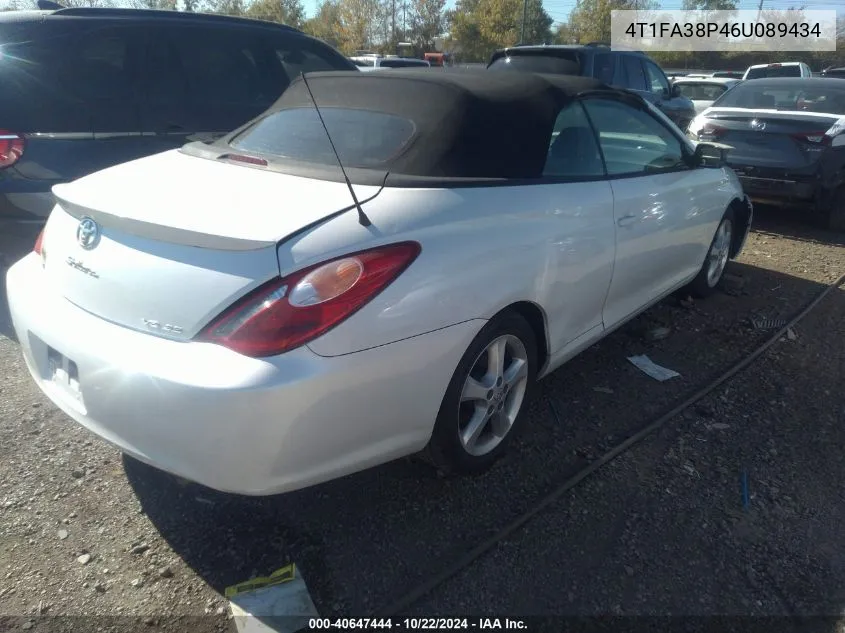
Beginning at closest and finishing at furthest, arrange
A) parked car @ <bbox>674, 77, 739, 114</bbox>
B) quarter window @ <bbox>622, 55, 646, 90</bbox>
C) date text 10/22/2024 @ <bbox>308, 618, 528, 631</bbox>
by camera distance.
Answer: date text 10/22/2024 @ <bbox>308, 618, 528, 631</bbox> < quarter window @ <bbox>622, 55, 646, 90</bbox> < parked car @ <bbox>674, 77, 739, 114</bbox>

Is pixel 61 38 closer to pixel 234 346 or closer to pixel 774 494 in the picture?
pixel 234 346

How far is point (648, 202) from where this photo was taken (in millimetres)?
3686

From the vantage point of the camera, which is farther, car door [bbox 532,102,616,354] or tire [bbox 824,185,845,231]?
tire [bbox 824,185,845,231]

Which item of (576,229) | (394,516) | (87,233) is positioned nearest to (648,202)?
(576,229)

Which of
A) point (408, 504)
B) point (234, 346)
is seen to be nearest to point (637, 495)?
point (408, 504)

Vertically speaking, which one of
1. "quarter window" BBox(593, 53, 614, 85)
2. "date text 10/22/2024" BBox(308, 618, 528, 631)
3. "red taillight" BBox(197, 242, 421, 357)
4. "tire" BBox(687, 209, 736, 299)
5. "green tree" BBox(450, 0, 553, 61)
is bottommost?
"date text 10/22/2024" BBox(308, 618, 528, 631)

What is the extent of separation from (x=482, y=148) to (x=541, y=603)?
169 cm

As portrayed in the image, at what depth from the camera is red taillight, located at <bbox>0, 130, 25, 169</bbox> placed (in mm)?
4203

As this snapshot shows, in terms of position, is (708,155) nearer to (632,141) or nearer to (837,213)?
(632,141)

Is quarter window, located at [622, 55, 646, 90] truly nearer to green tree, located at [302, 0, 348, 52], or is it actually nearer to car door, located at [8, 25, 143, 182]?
car door, located at [8, 25, 143, 182]

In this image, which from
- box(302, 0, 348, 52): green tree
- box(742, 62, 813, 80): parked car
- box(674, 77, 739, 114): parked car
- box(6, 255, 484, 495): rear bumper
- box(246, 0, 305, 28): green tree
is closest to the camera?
box(6, 255, 484, 495): rear bumper

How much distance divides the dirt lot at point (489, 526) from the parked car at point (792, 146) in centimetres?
430

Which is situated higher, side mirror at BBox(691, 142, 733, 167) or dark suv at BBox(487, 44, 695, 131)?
dark suv at BBox(487, 44, 695, 131)

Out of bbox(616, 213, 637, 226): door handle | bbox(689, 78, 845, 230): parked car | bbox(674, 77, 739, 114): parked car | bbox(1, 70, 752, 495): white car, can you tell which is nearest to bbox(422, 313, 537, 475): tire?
bbox(1, 70, 752, 495): white car
